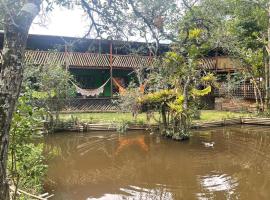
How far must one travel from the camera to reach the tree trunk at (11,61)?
3.26 metres

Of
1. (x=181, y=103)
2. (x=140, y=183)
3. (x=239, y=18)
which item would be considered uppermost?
(x=239, y=18)

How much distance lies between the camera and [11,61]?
3.27 metres

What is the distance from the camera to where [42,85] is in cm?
1714

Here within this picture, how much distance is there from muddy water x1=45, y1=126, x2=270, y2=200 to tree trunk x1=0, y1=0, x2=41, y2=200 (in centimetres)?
527

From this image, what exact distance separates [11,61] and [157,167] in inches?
324

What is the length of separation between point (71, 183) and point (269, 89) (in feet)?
50.2

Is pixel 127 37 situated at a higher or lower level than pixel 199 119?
higher

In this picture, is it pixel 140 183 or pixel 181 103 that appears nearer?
pixel 140 183

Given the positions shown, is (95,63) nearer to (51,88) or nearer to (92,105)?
(92,105)

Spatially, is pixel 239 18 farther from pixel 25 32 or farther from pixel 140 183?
pixel 25 32

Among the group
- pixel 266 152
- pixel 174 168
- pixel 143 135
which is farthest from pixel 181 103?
pixel 174 168

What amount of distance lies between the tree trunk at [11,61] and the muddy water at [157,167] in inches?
208

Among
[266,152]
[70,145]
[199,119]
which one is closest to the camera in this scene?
[266,152]

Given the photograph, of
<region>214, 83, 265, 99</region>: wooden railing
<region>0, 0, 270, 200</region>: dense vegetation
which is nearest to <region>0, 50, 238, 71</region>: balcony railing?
<region>214, 83, 265, 99</region>: wooden railing
